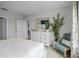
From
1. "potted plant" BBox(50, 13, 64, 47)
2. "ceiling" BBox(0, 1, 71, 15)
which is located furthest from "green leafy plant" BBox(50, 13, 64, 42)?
"ceiling" BBox(0, 1, 71, 15)

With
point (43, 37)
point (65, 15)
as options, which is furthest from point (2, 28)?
point (65, 15)

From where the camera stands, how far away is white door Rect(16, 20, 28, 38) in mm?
7042

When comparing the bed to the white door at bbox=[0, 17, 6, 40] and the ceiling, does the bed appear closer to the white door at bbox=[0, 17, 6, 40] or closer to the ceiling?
the ceiling

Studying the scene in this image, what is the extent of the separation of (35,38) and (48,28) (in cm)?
106

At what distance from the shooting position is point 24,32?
24.6 ft

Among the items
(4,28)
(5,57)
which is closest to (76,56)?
(5,57)

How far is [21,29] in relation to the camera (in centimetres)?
733

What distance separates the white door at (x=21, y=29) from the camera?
7042 mm

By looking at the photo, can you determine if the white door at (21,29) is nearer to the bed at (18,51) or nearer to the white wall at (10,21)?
the white wall at (10,21)

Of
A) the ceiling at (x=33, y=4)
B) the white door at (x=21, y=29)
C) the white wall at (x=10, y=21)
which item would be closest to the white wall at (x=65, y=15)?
the ceiling at (x=33, y=4)

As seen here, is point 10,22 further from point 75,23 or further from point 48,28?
point 75,23

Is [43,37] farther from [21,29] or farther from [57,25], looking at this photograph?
[21,29]

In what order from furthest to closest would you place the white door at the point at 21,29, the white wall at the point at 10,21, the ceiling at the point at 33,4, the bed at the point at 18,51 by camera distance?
the white door at the point at 21,29
the white wall at the point at 10,21
the ceiling at the point at 33,4
the bed at the point at 18,51

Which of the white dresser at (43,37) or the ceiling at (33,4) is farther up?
the ceiling at (33,4)
